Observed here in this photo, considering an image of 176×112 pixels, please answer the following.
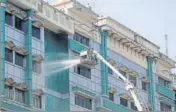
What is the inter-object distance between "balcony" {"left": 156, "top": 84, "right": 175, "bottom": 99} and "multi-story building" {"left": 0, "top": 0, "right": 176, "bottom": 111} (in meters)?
0.10

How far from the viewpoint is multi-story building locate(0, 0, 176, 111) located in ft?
113

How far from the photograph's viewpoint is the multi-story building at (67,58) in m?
34.6

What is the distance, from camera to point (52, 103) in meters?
37.5

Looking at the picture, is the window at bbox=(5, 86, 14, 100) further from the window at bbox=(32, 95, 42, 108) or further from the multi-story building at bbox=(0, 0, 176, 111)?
the window at bbox=(32, 95, 42, 108)

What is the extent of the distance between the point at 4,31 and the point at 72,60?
260 inches

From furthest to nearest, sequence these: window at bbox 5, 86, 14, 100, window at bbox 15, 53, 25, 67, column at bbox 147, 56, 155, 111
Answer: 1. column at bbox 147, 56, 155, 111
2. window at bbox 15, 53, 25, 67
3. window at bbox 5, 86, 14, 100

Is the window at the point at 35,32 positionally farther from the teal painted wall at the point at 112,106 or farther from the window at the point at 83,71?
the teal painted wall at the point at 112,106

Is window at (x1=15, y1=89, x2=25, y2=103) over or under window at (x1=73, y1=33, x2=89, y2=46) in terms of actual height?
under

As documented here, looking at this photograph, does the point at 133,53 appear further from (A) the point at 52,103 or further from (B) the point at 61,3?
(A) the point at 52,103

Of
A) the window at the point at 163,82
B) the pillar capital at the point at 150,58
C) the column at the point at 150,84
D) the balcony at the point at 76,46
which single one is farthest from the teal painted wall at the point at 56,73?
the window at the point at 163,82

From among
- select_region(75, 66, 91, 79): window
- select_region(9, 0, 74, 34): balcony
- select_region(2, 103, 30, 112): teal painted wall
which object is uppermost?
select_region(9, 0, 74, 34): balcony

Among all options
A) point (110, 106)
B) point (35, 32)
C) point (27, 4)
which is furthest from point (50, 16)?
point (110, 106)

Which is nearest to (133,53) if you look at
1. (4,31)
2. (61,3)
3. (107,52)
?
(107,52)

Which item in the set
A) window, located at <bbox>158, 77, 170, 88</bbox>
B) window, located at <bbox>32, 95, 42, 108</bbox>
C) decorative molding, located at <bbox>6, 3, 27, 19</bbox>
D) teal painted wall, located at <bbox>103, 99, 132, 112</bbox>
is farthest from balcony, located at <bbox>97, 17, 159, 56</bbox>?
window, located at <bbox>32, 95, 42, 108</bbox>
